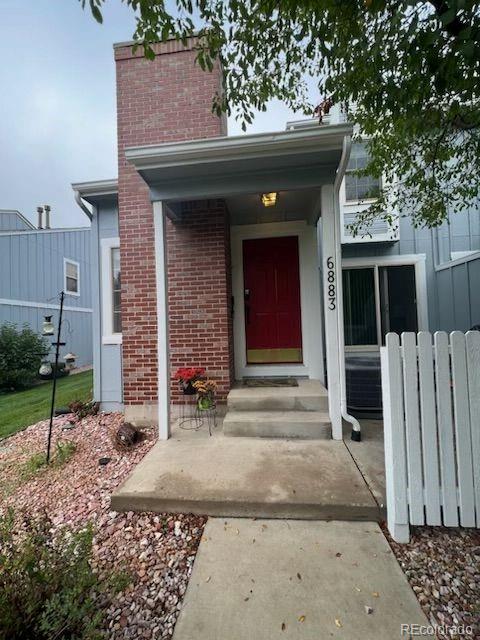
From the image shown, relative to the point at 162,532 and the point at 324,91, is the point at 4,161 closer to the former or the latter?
the point at 324,91

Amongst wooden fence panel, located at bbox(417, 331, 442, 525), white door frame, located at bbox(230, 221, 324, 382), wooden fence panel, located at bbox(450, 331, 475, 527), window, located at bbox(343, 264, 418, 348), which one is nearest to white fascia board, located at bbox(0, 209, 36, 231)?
white door frame, located at bbox(230, 221, 324, 382)

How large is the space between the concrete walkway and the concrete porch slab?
0.38 feet

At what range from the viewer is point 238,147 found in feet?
10.3

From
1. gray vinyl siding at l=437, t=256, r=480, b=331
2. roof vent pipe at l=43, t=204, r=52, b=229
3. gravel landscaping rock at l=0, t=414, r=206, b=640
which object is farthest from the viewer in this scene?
roof vent pipe at l=43, t=204, r=52, b=229

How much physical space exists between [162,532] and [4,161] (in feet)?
68.4

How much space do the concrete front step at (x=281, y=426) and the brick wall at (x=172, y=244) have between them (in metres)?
0.72

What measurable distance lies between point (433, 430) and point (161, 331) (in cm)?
278

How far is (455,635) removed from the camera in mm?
1449

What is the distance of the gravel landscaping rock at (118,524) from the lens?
5.31 ft

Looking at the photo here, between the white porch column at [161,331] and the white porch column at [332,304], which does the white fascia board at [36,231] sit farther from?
the white porch column at [332,304]

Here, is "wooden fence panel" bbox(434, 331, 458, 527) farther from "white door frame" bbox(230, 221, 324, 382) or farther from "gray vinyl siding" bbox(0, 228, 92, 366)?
"gray vinyl siding" bbox(0, 228, 92, 366)

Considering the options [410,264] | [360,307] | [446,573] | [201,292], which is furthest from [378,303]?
[446,573]

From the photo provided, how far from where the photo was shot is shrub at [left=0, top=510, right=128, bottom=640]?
4.34 ft

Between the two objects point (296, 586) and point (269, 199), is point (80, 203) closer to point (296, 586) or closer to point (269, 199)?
point (269, 199)
